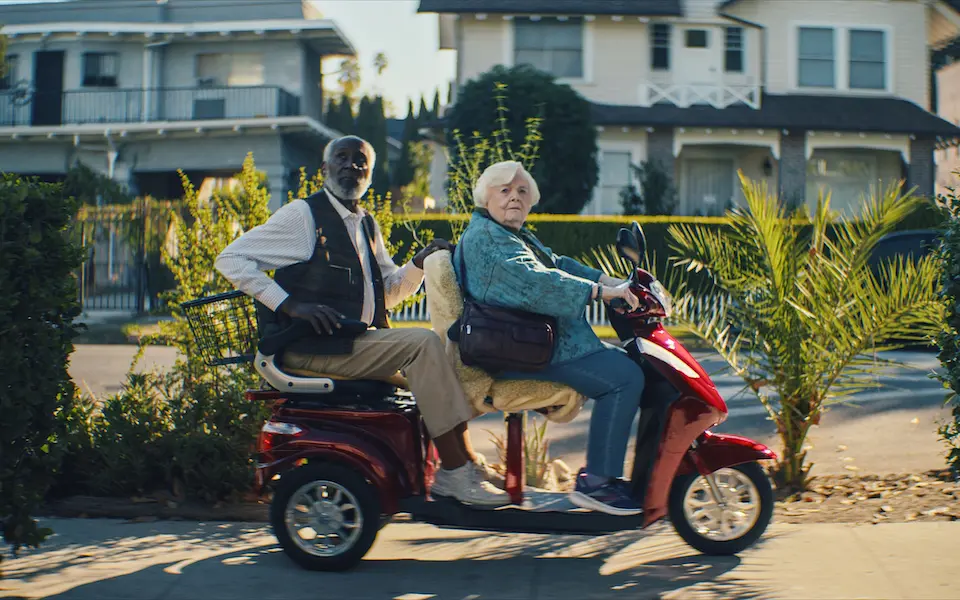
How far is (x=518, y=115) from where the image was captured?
2114cm

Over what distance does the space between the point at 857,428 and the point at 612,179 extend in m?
18.5

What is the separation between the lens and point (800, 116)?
1041 inches

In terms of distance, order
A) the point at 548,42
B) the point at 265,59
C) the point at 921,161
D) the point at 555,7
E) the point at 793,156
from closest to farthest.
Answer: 1. the point at 555,7
2. the point at 548,42
3. the point at 793,156
4. the point at 921,161
5. the point at 265,59

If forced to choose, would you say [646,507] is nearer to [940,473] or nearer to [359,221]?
[359,221]

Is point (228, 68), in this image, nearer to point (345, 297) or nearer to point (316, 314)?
point (345, 297)

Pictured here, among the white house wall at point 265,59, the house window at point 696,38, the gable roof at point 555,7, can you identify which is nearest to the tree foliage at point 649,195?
the gable roof at point 555,7

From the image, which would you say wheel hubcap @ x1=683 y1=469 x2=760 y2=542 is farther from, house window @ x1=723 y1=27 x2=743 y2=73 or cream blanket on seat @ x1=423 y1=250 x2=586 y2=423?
house window @ x1=723 y1=27 x2=743 y2=73

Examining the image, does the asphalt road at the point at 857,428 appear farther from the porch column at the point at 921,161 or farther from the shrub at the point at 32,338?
the porch column at the point at 921,161

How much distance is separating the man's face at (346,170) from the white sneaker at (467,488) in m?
1.44

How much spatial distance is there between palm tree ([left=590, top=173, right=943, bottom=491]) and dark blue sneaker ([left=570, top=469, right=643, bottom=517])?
1.74 metres

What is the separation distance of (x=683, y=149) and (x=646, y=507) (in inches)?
946

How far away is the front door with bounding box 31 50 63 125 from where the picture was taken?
30828mm

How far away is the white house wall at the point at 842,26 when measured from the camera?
27.5m

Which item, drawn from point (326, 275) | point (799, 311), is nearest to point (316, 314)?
point (326, 275)
